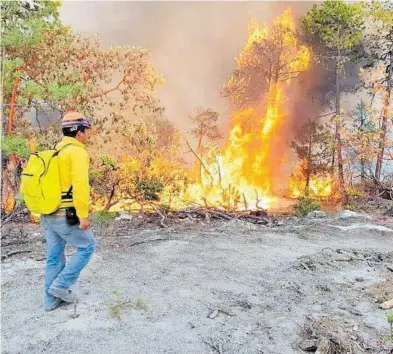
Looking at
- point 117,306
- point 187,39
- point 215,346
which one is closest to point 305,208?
point 117,306

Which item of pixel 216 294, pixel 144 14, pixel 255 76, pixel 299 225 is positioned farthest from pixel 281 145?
pixel 216 294

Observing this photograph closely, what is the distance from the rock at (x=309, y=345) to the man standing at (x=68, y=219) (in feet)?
7.81

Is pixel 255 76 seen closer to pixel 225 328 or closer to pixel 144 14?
pixel 144 14

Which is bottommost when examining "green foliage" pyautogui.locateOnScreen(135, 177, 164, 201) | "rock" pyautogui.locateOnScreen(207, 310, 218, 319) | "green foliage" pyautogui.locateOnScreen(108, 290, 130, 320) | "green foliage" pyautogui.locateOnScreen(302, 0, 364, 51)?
"rock" pyautogui.locateOnScreen(207, 310, 218, 319)

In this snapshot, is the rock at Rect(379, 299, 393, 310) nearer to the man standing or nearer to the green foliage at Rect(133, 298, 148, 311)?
the green foliage at Rect(133, 298, 148, 311)

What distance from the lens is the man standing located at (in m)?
4.12

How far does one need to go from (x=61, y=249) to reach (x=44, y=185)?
0.77 m

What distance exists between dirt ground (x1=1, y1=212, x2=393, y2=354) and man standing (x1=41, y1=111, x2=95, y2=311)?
32 centimetres

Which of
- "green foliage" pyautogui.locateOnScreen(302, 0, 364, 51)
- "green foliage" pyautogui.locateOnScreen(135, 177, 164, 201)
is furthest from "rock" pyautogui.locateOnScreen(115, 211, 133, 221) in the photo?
"green foliage" pyautogui.locateOnScreen(302, 0, 364, 51)

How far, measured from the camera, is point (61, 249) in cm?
445

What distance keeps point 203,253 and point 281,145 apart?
20202 mm

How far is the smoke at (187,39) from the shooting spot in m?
28.4

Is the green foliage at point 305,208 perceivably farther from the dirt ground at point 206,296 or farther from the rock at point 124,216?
the rock at point 124,216

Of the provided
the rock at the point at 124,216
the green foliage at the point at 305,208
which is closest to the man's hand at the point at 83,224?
the rock at the point at 124,216
